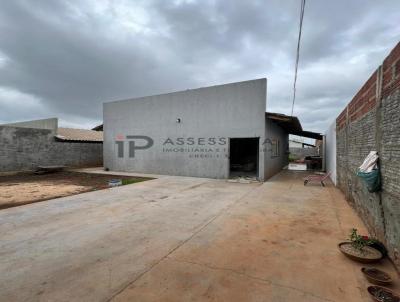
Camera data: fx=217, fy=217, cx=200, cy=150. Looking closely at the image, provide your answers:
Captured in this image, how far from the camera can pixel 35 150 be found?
45.0ft

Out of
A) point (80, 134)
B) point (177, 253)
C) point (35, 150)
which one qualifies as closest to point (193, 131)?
point (177, 253)

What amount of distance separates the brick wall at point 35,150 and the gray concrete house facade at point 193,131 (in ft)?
11.7

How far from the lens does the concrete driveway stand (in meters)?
2.07

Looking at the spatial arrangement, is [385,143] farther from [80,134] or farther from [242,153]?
[80,134]

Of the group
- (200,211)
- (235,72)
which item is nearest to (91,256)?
(200,211)

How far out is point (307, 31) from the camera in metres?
5.29

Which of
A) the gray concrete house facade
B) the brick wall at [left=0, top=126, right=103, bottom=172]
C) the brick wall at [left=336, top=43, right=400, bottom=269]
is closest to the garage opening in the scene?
the gray concrete house facade

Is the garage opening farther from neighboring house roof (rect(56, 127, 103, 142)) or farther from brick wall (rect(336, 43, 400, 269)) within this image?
neighboring house roof (rect(56, 127, 103, 142))

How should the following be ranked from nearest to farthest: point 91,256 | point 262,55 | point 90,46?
point 91,256, point 262,55, point 90,46

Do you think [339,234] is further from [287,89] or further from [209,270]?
[287,89]

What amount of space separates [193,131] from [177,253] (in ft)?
27.2

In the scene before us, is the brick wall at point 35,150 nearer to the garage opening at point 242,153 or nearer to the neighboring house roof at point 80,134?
the neighboring house roof at point 80,134

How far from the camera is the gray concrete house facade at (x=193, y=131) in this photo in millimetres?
9445

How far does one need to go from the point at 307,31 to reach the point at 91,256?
636cm
